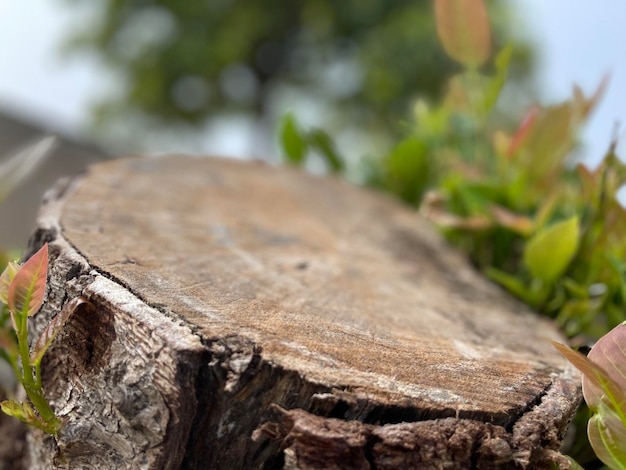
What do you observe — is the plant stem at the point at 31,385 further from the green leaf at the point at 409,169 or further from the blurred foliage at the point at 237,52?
the blurred foliage at the point at 237,52

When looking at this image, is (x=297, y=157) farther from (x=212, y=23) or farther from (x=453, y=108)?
(x=212, y=23)

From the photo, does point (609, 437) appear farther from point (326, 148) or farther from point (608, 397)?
point (326, 148)

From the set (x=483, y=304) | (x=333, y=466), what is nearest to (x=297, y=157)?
(x=483, y=304)

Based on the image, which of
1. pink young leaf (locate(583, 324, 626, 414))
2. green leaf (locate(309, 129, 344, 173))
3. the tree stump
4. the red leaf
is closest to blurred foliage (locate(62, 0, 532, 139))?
green leaf (locate(309, 129, 344, 173))

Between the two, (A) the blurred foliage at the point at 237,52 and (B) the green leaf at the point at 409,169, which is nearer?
(B) the green leaf at the point at 409,169

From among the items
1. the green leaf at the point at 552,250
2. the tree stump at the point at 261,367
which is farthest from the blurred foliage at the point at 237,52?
the tree stump at the point at 261,367
